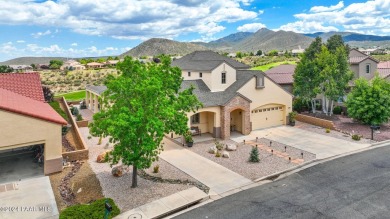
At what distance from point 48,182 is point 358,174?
19220 millimetres

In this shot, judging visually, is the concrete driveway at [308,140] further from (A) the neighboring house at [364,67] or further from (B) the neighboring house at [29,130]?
(A) the neighboring house at [364,67]

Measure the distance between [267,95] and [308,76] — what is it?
741 cm

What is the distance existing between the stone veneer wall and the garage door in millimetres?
1901

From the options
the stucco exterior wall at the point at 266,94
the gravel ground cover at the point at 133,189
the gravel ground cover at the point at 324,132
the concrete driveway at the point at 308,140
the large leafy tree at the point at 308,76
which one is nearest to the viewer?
the gravel ground cover at the point at 133,189

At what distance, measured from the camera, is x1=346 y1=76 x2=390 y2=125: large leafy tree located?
96.4 feet

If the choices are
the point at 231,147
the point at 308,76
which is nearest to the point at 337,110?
the point at 308,76

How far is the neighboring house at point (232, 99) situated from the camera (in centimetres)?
2739

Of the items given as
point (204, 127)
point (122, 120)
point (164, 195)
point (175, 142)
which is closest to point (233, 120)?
point (204, 127)

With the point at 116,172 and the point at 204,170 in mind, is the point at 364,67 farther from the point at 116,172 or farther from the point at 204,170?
the point at 116,172

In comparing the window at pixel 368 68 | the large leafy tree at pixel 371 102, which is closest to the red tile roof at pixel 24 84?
the large leafy tree at pixel 371 102

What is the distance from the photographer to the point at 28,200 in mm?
15570

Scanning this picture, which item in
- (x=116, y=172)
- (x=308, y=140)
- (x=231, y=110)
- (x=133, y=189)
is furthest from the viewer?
(x=231, y=110)

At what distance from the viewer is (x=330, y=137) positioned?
91.1 ft

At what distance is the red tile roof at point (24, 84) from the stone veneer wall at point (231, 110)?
616 inches
